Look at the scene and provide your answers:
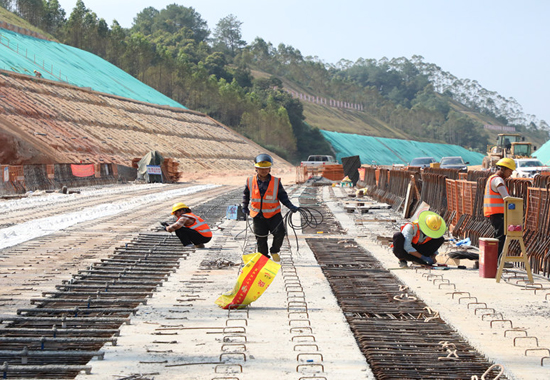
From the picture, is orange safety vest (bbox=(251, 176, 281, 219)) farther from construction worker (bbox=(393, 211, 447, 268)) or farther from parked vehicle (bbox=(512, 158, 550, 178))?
parked vehicle (bbox=(512, 158, 550, 178))

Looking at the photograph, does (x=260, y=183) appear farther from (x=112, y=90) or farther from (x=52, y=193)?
(x=112, y=90)

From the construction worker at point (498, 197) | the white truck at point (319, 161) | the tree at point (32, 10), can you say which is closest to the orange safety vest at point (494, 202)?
the construction worker at point (498, 197)

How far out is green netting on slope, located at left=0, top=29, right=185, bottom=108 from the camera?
69.3m

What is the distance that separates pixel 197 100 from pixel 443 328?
345 ft

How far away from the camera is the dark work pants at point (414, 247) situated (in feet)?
35.7

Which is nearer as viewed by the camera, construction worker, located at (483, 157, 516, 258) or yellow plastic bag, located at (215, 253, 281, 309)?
yellow plastic bag, located at (215, 253, 281, 309)

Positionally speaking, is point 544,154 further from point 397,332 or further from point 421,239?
point 397,332

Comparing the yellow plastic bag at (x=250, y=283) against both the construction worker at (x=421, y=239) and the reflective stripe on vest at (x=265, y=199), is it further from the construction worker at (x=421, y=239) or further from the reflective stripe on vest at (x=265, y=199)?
the construction worker at (x=421, y=239)

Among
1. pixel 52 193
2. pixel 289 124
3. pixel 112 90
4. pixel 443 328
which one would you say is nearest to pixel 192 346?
pixel 443 328

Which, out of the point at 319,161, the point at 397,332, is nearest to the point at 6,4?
the point at 319,161

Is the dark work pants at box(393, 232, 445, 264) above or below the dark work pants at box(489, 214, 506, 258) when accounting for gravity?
below

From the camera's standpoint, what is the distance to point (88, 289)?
29.3 feet

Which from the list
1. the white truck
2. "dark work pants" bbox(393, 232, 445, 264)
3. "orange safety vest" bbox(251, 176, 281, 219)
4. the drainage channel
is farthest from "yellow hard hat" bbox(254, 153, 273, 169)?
the white truck

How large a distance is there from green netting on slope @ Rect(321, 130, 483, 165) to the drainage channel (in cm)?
10531
